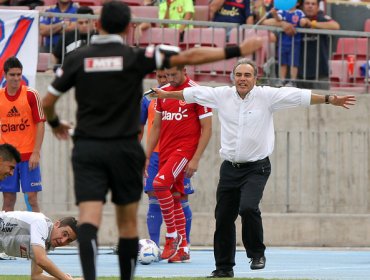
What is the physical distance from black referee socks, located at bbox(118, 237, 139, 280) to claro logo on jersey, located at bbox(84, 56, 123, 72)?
1.32 meters

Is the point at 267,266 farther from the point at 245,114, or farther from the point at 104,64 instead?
the point at 104,64

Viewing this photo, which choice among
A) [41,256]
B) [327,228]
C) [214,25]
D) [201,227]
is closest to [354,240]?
[327,228]

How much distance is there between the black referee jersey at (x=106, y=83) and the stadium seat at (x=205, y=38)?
406 inches

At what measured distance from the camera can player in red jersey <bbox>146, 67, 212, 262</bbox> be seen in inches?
605

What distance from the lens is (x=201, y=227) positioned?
19.4 metres

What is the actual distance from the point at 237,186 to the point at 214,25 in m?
7.06

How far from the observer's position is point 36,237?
38.7 ft

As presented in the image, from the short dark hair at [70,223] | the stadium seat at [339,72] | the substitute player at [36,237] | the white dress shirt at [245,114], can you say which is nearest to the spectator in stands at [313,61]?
the stadium seat at [339,72]

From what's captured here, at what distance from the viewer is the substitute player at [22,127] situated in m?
16.3

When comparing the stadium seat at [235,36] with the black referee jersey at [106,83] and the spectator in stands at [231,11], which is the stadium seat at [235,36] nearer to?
the spectator in stands at [231,11]

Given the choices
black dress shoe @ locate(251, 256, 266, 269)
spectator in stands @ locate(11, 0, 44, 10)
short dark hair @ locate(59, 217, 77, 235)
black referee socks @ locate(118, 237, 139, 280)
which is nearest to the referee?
black referee socks @ locate(118, 237, 139, 280)

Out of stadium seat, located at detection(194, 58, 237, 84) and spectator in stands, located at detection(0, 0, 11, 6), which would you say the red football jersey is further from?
spectator in stands, located at detection(0, 0, 11, 6)

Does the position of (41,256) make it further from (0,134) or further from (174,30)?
(174,30)

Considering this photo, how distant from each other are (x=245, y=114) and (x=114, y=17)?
12.9ft
